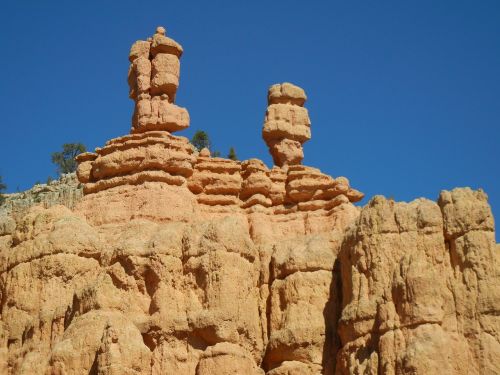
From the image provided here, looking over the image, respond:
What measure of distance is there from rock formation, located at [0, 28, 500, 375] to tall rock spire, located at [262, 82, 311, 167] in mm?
2752

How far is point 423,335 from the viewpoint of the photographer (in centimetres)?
3156

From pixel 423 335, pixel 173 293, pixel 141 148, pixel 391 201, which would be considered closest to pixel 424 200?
pixel 391 201

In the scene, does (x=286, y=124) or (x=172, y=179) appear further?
(x=286, y=124)

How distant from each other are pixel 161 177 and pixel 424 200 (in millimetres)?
8900

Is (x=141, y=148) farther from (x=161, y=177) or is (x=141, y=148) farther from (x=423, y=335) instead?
(x=423, y=335)

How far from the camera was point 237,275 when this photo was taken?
116 feet

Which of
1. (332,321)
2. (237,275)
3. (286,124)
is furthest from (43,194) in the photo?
(332,321)

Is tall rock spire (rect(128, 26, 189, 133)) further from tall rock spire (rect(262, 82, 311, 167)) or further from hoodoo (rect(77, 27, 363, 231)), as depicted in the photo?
tall rock spire (rect(262, 82, 311, 167))

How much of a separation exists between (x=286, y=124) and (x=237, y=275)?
988cm

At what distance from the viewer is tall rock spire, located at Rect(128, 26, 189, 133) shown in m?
41.6

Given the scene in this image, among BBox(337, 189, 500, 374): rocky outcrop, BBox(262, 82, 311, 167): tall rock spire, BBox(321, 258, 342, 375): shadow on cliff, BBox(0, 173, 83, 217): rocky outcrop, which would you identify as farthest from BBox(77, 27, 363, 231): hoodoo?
BBox(0, 173, 83, 217): rocky outcrop

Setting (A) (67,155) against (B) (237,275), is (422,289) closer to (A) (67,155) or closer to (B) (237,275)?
(B) (237,275)

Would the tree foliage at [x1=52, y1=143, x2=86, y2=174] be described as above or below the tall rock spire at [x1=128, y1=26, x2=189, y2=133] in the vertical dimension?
above

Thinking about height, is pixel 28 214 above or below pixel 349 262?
above
